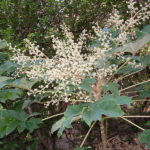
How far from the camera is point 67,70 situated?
190 cm

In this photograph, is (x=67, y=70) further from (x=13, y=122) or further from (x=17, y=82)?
(x=13, y=122)

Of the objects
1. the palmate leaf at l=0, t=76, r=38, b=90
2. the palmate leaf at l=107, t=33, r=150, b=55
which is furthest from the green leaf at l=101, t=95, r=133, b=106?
the palmate leaf at l=0, t=76, r=38, b=90

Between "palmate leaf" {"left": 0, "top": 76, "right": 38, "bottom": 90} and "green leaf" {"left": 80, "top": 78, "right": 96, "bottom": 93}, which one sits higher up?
"palmate leaf" {"left": 0, "top": 76, "right": 38, "bottom": 90}

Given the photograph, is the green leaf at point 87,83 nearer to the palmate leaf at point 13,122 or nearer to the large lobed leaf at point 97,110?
the large lobed leaf at point 97,110

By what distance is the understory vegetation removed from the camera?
2.09 meters

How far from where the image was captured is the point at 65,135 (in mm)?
4031

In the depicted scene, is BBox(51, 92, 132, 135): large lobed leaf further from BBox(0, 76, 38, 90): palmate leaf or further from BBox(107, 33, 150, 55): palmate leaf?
BBox(0, 76, 38, 90): palmate leaf

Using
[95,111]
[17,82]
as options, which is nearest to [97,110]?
[95,111]

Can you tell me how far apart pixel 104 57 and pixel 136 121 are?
2.05 metres

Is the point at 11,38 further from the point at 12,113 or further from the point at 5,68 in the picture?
the point at 12,113

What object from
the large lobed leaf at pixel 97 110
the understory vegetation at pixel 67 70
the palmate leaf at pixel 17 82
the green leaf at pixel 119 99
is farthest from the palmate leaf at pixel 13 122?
the green leaf at pixel 119 99

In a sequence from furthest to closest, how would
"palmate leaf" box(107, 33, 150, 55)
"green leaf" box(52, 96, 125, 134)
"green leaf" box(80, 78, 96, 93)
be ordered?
"palmate leaf" box(107, 33, 150, 55)
"green leaf" box(80, 78, 96, 93)
"green leaf" box(52, 96, 125, 134)

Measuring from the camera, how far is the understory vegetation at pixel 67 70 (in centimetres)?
209

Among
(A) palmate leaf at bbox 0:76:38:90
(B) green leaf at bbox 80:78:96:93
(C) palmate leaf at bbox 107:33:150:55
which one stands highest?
(C) palmate leaf at bbox 107:33:150:55
